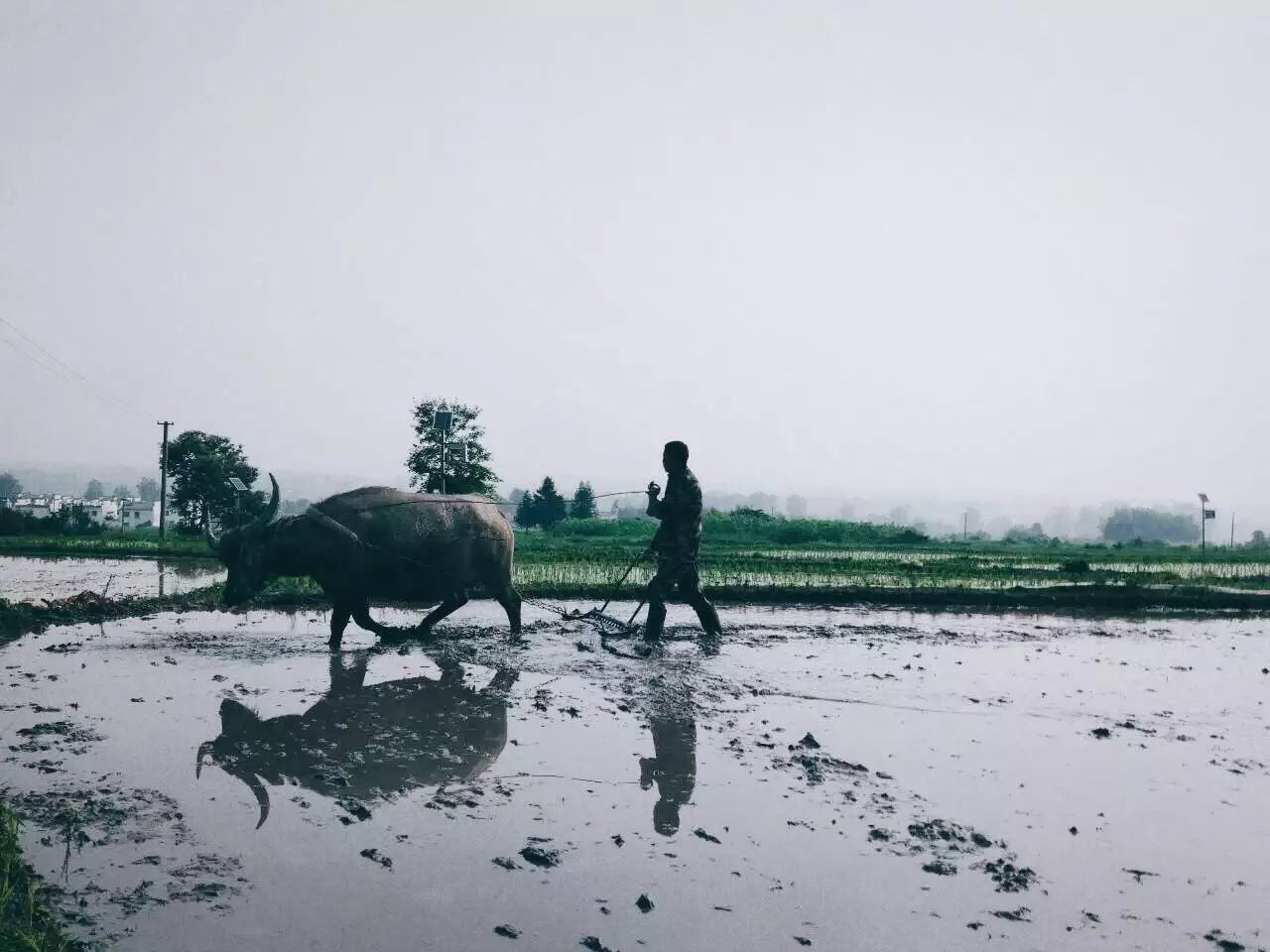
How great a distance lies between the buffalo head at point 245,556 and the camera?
980 cm

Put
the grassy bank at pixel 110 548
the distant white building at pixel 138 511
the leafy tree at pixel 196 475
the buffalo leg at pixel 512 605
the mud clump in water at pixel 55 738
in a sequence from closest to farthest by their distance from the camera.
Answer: the mud clump in water at pixel 55 738
the buffalo leg at pixel 512 605
the grassy bank at pixel 110 548
the leafy tree at pixel 196 475
the distant white building at pixel 138 511

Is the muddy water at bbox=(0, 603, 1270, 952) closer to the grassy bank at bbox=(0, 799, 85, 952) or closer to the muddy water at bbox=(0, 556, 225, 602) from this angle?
Answer: the grassy bank at bbox=(0, 799, 85, 952)

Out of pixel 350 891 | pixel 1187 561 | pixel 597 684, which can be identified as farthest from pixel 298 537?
pixel 1187 561

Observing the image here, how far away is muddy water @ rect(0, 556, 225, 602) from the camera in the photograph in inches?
615

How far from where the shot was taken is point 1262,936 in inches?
148

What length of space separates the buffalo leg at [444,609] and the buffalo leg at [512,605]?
50 centimetres

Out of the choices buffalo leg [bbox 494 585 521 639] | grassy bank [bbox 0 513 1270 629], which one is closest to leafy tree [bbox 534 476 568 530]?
grassy bank [bbox 0 513 1270 629]

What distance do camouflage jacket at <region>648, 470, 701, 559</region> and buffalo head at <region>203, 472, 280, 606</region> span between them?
166 inches

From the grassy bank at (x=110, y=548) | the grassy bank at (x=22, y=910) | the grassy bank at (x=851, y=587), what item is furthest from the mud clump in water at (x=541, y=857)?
the grassy bank at (x=110, y=548)

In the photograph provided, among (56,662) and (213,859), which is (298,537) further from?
(213,859)

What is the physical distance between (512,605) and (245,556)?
3002 millimetres

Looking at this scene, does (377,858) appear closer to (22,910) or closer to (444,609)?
(22,910)

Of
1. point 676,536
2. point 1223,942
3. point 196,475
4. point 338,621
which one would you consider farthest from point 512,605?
point 196,475

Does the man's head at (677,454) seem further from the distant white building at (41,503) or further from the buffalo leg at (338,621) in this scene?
the distant white building at (41,503)
